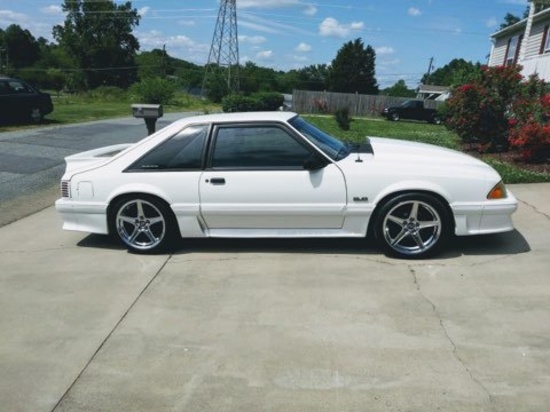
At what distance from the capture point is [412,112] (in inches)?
1162

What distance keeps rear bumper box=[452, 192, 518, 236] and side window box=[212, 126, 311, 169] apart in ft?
5.10

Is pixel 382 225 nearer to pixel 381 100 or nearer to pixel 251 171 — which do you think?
pixel 251 171

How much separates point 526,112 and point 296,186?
23.4 ft

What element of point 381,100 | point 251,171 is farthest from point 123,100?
point 251,171

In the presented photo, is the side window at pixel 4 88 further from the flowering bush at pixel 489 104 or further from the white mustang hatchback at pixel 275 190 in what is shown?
the flowering bush at pixel 489 104

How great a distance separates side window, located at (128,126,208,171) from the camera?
495cm

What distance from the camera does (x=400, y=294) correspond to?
409 centimetres

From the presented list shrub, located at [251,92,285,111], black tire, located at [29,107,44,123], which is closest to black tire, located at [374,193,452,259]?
black tire, located at [29,107,44,123]

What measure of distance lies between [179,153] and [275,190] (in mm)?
1052

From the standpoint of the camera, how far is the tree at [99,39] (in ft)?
260

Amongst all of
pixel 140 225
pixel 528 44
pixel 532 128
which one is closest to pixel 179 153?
pixel 140 225

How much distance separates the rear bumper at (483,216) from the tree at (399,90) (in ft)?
288

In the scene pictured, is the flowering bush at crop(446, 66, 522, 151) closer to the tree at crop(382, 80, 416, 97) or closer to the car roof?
the car roof

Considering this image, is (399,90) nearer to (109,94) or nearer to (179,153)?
(109,94)
